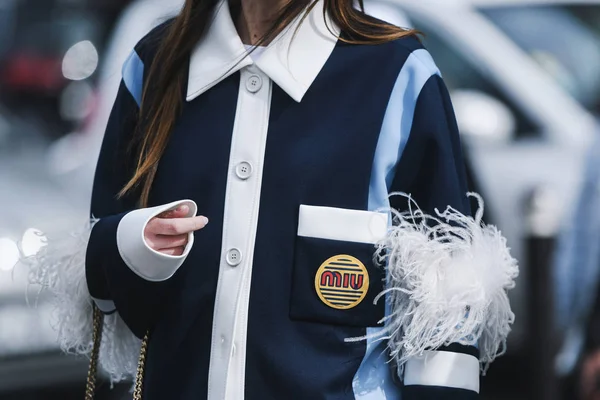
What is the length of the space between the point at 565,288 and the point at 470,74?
1374 millimetres

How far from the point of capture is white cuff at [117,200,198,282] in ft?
5.79

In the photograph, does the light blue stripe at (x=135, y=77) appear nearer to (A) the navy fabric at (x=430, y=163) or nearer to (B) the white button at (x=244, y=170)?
(B) the white button at (x=244, y=170)

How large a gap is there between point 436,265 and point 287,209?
0.26m

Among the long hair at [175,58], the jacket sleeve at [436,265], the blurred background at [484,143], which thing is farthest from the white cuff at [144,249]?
the blurred background at [484,143]

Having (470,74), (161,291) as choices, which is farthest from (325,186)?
(470,74)

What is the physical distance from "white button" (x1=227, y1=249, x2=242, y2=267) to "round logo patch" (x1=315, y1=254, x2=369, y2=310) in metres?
0.13

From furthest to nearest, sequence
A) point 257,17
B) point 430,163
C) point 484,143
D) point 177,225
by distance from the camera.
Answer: point 484,143, point 257,17, point 430,163, point 177,225

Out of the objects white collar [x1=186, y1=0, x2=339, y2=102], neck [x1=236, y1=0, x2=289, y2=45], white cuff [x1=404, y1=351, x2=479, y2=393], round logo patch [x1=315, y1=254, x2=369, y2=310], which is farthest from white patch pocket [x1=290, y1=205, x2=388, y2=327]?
neck [x1=236, y1=0, x2=289, y2=45]

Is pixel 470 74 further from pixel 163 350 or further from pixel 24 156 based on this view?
pixel 163 350

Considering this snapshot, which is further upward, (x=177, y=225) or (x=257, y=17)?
(x=257, y=17)

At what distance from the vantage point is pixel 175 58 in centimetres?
196

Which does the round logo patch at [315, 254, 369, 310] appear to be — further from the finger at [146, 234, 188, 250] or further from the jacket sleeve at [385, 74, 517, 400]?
the finger at [146, 234, 188, 250]

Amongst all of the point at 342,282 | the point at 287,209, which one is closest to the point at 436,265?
the point at 342,282

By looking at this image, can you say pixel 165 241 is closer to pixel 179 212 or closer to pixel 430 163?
pixel 179 212
